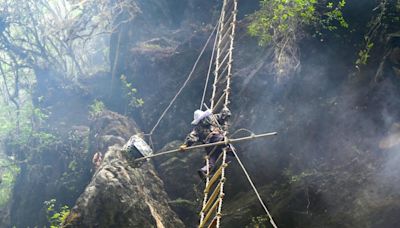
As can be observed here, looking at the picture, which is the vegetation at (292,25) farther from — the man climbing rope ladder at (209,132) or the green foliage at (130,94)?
the green foliage at (130,94)

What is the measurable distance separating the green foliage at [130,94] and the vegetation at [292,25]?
17.1ft

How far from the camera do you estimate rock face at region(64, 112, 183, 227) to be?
7.73m

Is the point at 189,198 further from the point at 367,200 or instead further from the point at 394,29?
the point at 394,29

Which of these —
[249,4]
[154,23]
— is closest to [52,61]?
[154,23]

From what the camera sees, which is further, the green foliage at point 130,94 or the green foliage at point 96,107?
the green foliage at point 96,107

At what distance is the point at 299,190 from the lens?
8.44 m

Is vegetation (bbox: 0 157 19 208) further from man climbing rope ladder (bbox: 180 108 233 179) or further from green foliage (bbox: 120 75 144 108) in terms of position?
man climbing rope ladder (bbox: 180 108 233 179)

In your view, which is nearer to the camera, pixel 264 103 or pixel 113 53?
pixel 264 103

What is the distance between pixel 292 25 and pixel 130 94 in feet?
22.1

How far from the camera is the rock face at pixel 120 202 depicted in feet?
25.4

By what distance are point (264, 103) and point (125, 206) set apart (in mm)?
4422

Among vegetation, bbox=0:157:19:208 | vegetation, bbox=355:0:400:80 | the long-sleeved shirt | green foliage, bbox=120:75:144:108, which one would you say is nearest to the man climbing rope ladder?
the long-sleeved shirt

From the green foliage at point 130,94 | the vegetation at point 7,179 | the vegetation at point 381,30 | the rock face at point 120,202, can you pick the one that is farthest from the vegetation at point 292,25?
the vegetation at point 7,179

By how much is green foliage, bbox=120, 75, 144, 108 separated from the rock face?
4065 mm
